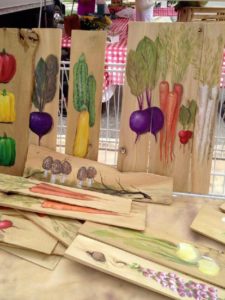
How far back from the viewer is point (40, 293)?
52 cm

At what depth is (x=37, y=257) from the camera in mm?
595

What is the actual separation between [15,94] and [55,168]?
0.19 m

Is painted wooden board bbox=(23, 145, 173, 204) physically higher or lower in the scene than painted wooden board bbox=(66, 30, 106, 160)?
lower

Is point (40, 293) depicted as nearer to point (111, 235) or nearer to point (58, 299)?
point (58, 299)

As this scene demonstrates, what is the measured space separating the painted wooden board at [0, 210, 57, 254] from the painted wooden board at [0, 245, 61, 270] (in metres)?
0.01

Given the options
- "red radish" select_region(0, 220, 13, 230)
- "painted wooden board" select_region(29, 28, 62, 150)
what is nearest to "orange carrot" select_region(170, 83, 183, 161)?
"painted wooden board" select_region(29, 28, 62, 150)

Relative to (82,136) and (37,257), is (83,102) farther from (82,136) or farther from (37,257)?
(37,257)

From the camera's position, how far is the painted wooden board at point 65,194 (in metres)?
0.71

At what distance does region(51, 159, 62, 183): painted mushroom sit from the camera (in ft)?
2.66

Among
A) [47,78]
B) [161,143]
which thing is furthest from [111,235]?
[47,78]

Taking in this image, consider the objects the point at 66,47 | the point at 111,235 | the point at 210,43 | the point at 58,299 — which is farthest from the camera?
the point at 66,47

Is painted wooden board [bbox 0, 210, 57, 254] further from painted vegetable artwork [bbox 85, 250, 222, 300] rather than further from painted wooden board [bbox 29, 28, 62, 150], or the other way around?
painted wooden board [bbox 29, 28, 62, 150]

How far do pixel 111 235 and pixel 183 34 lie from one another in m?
0.43

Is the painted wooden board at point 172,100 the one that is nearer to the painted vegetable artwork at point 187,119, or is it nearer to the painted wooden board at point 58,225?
the painted vegetable artwork at point 187,119
